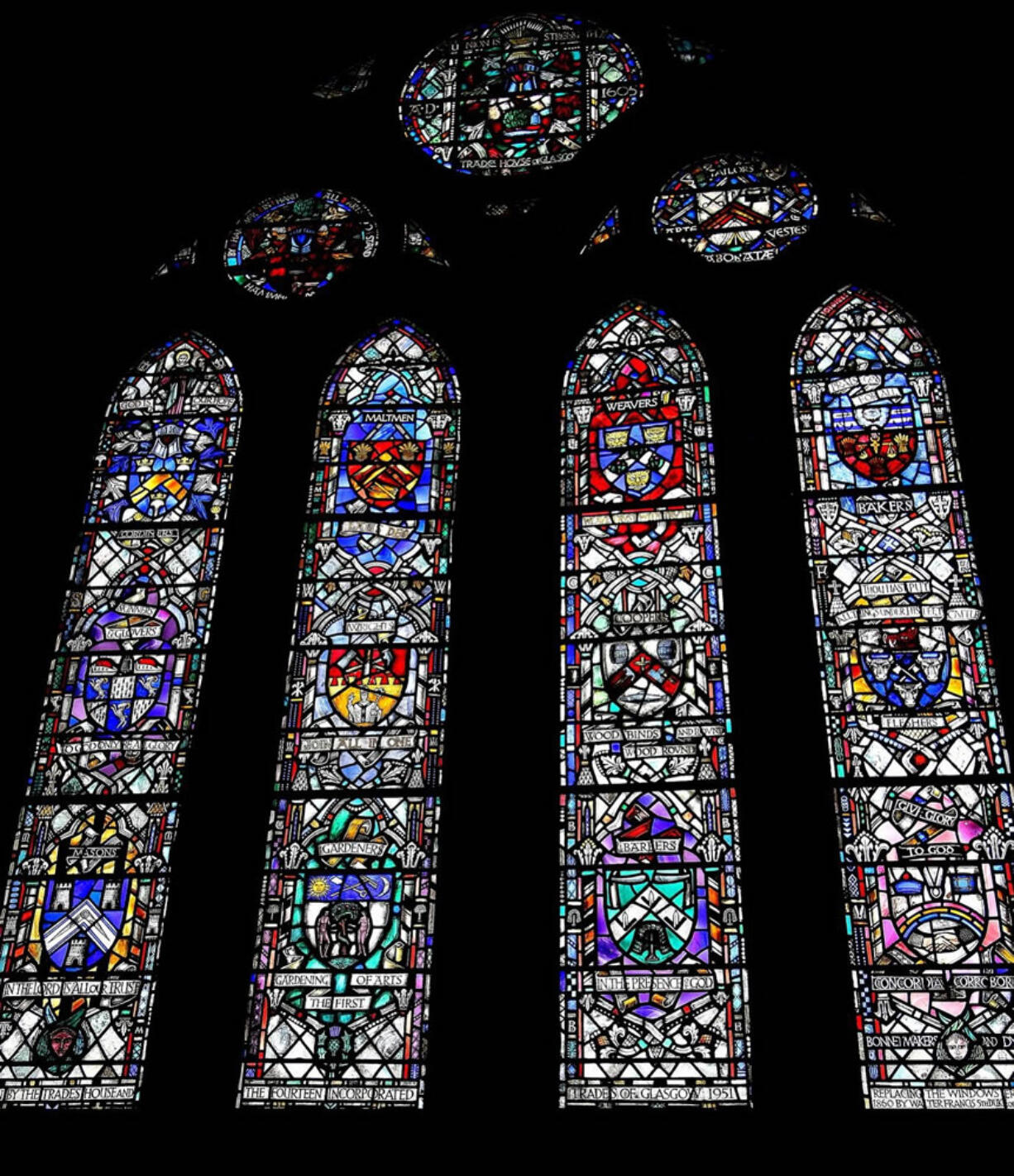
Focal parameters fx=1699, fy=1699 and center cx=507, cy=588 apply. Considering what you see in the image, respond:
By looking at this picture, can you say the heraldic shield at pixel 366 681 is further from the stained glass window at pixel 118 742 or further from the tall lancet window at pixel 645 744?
the tall lancet window at pixel 645 744

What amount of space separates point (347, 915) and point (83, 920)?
0.97 metres

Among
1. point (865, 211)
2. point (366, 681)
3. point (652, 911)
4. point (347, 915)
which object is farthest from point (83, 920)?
point (865, 211)

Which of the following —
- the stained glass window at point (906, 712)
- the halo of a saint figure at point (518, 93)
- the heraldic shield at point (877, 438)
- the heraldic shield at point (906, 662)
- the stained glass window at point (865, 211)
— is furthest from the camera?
the halo of a saint figure at point (518, 93)

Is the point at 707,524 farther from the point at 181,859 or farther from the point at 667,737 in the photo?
the point at 181,859

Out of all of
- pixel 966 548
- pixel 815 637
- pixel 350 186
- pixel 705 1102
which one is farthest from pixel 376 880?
pixel 350 186

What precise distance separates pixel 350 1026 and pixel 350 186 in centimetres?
429

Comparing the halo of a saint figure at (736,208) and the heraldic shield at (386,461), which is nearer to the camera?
the heraldic shield at (386,461)

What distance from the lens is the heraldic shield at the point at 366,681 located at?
652 centimetres

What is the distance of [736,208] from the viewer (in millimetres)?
7980

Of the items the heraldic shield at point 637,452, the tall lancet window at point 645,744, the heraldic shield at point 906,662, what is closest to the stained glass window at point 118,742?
the tall lancet window at point 645,744

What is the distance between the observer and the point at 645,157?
8133mm

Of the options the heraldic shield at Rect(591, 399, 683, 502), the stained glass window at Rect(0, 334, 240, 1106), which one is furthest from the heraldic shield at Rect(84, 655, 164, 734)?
the heraldic shield at Rect(591, 399, 683, 502)

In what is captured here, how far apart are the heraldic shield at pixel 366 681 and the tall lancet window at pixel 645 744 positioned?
658mm

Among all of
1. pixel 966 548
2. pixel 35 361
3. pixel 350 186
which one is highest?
pixel 350 186
